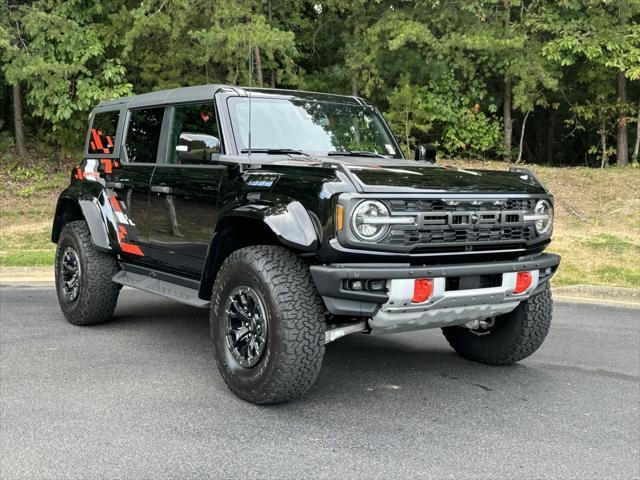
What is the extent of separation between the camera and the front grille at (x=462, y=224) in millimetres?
3949

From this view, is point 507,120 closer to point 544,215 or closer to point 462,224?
point 544,215

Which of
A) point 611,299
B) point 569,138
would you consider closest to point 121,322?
point 611,299

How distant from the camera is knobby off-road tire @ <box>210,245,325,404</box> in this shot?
13.0 ft

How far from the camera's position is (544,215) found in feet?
15.0

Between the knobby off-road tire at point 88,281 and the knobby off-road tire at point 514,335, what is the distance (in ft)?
10.1

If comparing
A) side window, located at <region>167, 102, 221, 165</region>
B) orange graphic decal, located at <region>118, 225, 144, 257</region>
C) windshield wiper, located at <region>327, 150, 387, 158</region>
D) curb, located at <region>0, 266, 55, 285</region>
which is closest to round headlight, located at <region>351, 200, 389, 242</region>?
windshield wiper, located at <region>327, 150, 387, 158</region>

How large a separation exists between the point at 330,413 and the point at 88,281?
290cm

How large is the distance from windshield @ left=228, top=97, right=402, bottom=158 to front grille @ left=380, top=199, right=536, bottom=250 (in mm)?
1331

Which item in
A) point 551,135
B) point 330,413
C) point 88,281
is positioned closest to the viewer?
point 330,413

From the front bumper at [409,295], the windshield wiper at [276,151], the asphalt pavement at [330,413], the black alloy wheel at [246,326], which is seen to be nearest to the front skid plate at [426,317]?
the front bumper at [409,295]

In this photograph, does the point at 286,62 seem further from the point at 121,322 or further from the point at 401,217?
the point at 401,217

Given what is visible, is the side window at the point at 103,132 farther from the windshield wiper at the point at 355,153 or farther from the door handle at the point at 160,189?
the windshield wiper at the point at 355,153

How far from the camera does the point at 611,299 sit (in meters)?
8.07

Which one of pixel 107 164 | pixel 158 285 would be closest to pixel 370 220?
pixel 158 285
